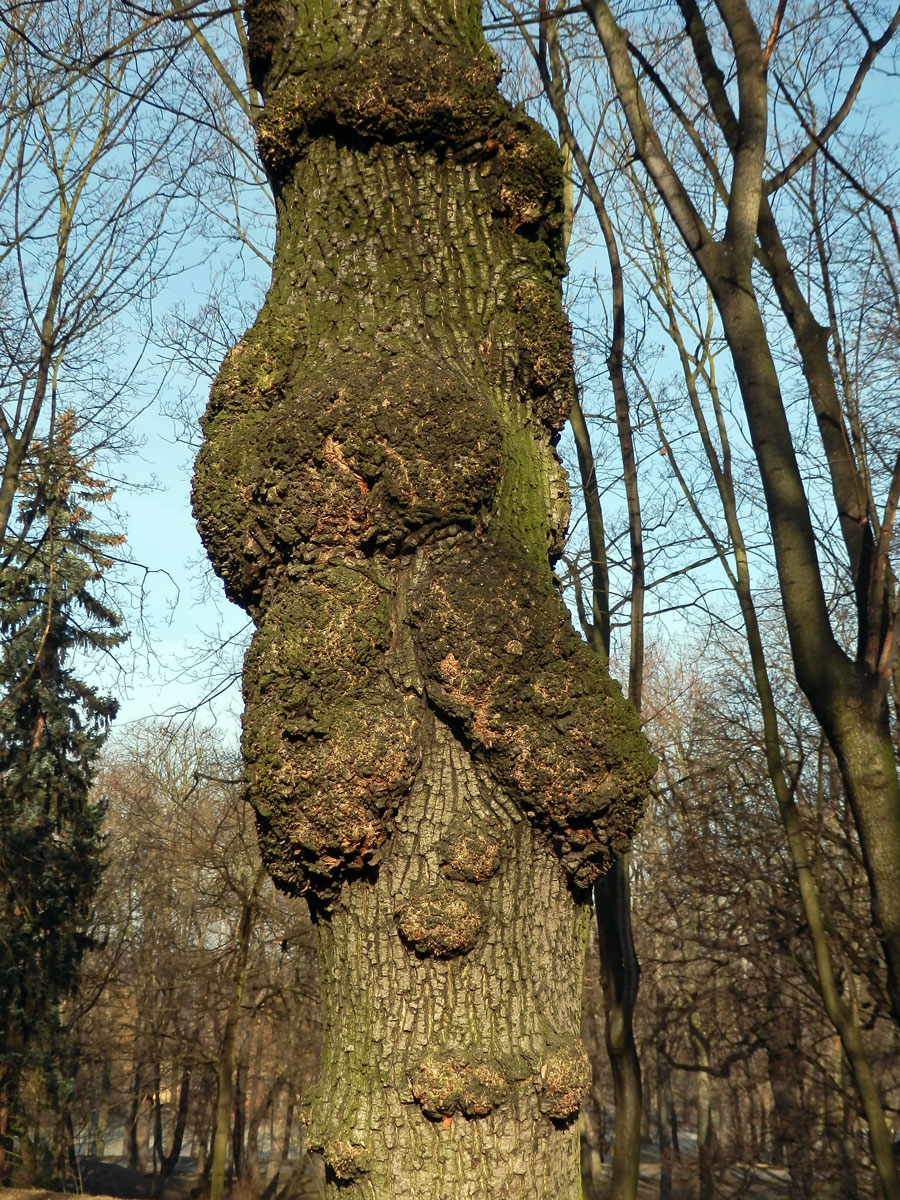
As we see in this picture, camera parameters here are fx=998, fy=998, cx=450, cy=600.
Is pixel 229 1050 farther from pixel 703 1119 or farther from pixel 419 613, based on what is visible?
pixel 419 613

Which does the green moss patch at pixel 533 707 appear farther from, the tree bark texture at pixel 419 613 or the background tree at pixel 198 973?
the background tree at pixel 198 973

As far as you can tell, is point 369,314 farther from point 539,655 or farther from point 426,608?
point 539,655

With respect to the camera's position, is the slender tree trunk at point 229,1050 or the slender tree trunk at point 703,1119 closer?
the slender tree trunk at point 703,1119

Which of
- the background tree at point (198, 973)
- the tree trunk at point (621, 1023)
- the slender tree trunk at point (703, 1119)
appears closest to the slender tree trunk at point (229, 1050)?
the background tree at point (198, 973)

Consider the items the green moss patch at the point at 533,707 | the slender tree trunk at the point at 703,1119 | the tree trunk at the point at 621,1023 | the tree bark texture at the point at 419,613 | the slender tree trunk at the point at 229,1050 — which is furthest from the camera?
the slender tree trunk at the point at 229,1050

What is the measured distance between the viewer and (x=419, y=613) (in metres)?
2.18

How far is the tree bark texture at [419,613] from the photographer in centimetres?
198

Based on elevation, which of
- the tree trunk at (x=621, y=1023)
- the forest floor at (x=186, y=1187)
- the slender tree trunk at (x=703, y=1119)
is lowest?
the forest floor at (x=186, y=1187)

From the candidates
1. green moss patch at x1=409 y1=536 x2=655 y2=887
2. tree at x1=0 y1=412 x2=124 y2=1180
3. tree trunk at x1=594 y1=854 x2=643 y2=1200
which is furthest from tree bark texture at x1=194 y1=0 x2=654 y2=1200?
tree at x1=0 y1=412 x2=124 y2=1180

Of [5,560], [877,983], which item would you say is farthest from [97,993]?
[877,983]

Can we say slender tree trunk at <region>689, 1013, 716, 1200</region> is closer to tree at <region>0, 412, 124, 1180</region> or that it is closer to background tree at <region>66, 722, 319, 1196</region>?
background tree at <region>66, 722, 319, 1196</region>

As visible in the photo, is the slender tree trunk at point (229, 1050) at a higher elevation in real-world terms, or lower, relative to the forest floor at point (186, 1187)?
higher

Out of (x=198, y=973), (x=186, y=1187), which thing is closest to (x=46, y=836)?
(x=198, y=973)

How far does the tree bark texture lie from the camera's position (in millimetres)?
1979
